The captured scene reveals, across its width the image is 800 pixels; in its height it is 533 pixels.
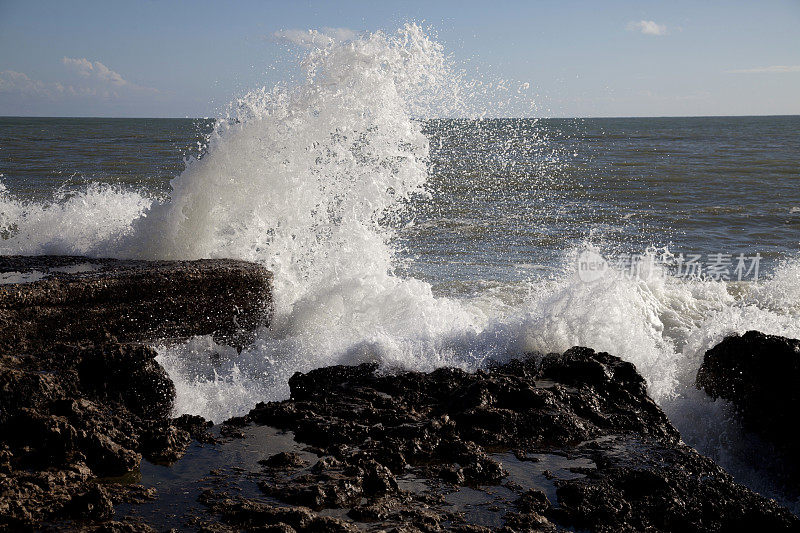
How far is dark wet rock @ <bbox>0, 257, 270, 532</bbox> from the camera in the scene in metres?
2.67

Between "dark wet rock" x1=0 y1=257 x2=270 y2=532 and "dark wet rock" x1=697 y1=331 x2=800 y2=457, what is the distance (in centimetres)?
298

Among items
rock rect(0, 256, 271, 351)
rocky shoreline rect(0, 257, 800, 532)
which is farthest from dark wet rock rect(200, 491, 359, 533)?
rock rect(0, 256, 271, 351)

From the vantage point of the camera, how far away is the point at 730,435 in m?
4.01

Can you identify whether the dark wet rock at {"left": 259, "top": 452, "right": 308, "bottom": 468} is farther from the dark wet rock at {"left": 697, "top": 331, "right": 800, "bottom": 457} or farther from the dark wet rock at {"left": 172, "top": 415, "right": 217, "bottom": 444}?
the dark wet rock at {"left": 697, "top": 331, "right": 800, "bottom": 457}

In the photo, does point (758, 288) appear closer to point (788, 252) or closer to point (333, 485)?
point (788, 252)

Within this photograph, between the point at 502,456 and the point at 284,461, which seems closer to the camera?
the point at 284,461

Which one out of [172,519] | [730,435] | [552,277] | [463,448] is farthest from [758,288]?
[172,519]

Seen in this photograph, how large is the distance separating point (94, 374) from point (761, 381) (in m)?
3.68

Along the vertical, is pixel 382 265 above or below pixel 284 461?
above

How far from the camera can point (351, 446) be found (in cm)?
326

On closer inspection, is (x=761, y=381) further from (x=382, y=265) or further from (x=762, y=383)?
(x=382, y=265)

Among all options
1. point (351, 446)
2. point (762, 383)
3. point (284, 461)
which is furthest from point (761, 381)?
point (284, 461)

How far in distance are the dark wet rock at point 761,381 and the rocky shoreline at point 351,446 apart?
0.04 ft

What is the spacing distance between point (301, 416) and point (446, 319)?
1.83 m
